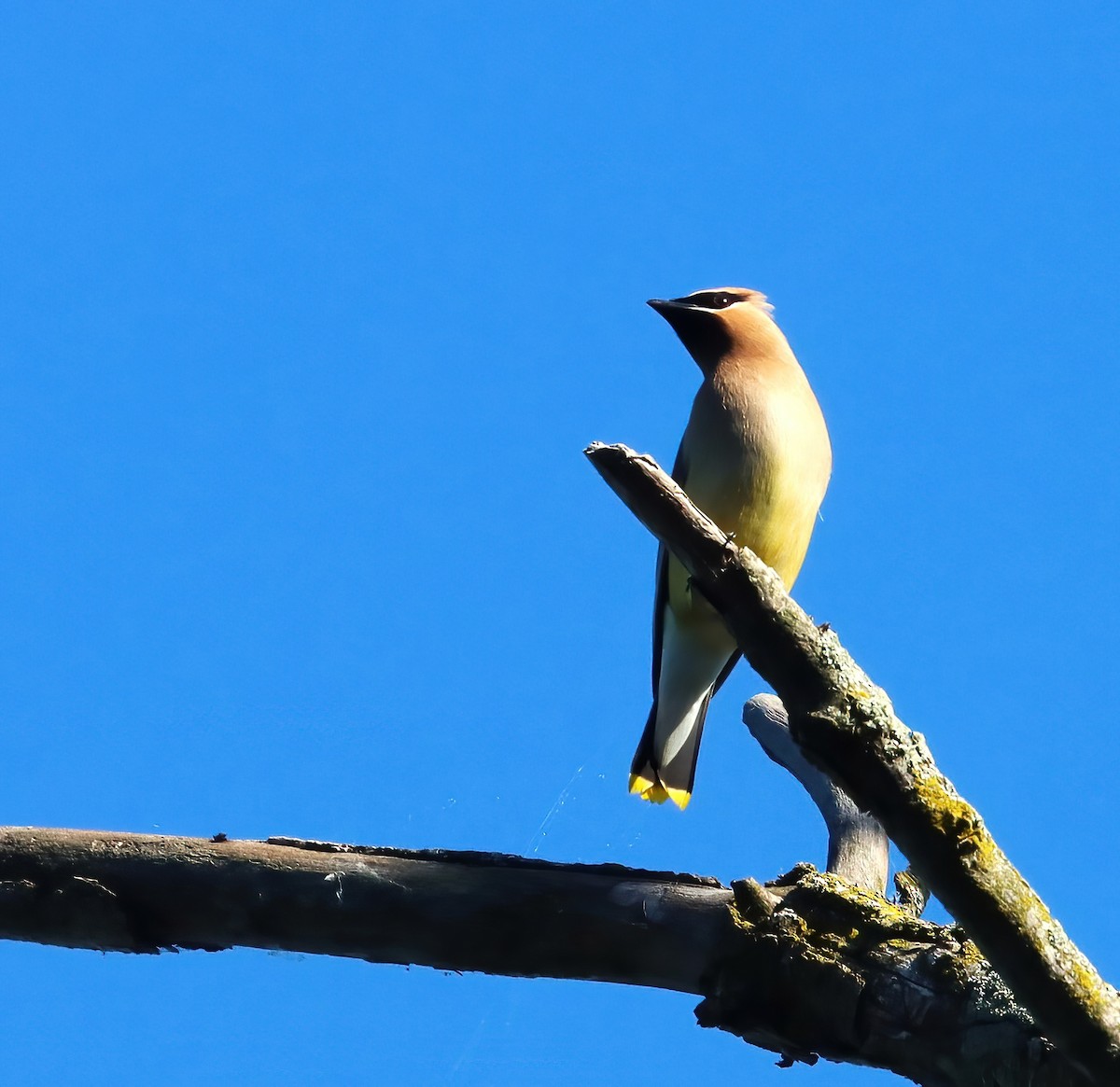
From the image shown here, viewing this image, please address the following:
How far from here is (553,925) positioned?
3289 millimetres

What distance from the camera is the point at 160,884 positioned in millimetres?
3424

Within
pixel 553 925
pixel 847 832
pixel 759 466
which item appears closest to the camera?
pixel 553 925

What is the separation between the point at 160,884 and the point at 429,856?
65 centimetres

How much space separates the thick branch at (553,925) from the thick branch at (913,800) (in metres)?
0.33

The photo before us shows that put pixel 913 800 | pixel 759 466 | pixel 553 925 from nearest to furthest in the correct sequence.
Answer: pixel 913 800
pixel 553 925
pixel 759 466

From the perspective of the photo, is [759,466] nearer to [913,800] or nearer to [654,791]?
[654,791]

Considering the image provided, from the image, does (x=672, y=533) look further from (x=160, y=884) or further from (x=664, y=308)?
(x=664, y=308)

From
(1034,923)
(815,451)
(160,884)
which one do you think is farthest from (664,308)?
(1034,923)

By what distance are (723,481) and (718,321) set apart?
36.0 inches

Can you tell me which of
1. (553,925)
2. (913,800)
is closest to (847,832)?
(553,925)

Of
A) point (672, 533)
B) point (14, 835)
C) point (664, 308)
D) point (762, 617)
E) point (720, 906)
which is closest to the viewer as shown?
Answer: point (762, 617)

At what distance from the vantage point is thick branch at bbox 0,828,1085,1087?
3031 millimetres

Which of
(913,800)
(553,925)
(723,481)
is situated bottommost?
(553,925)

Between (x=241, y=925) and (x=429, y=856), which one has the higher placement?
(x=429, y=856)
